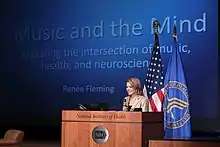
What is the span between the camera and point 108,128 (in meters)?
5.35

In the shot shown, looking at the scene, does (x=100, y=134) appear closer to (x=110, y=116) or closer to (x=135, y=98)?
(x=110, y=116)

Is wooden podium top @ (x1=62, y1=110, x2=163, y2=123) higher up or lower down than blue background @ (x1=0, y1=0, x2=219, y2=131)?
lower down

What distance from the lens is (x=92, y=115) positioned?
545 centimetres

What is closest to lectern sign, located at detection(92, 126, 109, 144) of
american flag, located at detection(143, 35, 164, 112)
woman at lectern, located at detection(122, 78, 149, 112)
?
woman at lectern, located at detection(122, 78, 149, 112)

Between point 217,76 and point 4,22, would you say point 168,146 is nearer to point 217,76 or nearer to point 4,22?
point 217,76

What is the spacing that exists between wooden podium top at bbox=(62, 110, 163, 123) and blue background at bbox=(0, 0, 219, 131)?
2.69 meters

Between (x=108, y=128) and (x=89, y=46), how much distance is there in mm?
3850

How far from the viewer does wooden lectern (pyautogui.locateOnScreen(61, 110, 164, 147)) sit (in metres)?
5.27

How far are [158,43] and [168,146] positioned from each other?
2.85 meters

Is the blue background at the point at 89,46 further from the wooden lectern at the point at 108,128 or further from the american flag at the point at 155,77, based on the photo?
the wooden lectern at the point at 108,128

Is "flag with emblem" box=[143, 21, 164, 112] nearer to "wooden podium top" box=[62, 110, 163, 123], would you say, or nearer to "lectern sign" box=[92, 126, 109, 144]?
"wooden podium top" box=[62, 110, 163, 123]

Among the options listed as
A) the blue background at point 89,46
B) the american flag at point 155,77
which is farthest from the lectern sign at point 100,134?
the blue background at point 89,46

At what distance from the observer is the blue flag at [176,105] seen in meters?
7.44

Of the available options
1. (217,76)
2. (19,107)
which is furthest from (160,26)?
(19,107)
